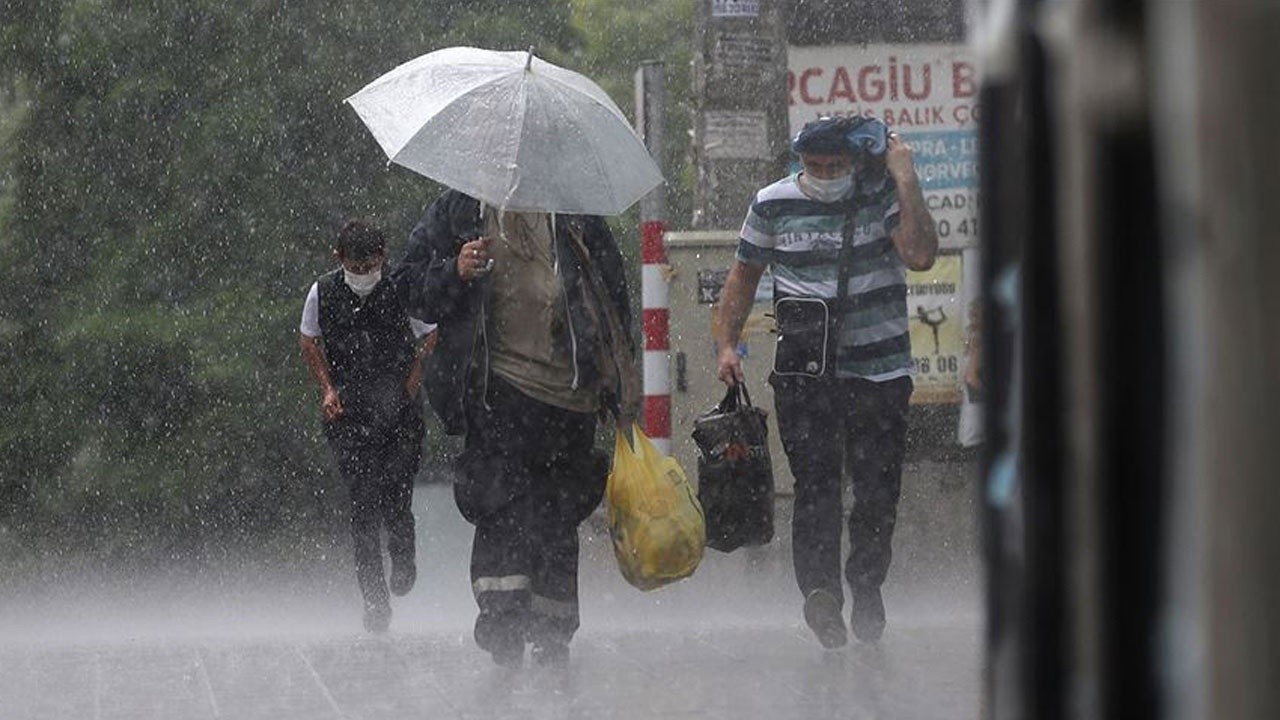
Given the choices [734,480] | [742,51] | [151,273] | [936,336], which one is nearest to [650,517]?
[734,480]

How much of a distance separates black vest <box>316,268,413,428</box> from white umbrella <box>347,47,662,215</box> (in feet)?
5.15

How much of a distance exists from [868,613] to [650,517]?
1175mm

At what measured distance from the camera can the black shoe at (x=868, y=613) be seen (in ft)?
28.2

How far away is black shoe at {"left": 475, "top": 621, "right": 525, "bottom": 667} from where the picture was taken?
766cm

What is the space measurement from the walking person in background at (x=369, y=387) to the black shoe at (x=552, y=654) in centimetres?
220

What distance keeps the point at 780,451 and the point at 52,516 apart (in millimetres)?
Answer: 12189

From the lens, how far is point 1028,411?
1.37 meters

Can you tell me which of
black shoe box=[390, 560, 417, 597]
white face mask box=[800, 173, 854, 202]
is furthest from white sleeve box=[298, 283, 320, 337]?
white face mask box=[800, 173, 854, 202]

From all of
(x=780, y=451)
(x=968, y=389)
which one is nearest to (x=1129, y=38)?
(x=968, y=389)

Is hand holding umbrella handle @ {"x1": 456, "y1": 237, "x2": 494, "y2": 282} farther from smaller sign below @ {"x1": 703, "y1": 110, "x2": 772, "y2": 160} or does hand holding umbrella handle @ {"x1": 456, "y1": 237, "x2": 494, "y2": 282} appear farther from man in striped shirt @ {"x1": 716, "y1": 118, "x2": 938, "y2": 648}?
smaller sign below @ {"x1": 703, "y1": 110, "x2": 772, "y2": 160}

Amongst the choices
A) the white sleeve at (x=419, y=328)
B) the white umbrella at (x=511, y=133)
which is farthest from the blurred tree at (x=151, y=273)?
the white umbrella at (x=511, y=133)

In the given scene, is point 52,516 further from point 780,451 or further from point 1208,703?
point 1208,703

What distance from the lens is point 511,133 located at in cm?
793

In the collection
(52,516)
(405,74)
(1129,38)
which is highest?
(405,74)
